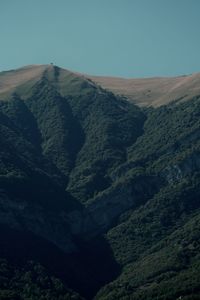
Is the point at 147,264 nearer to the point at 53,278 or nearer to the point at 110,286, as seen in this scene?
the point at 110,286

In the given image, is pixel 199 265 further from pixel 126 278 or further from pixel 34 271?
pixel 34 271

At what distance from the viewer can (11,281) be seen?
191 metres

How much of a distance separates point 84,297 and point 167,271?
21355 mm

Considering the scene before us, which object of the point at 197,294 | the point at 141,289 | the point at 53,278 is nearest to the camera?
the point at 197,294

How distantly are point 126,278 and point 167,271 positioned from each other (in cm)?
1079

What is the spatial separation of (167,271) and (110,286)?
1461 centimetres

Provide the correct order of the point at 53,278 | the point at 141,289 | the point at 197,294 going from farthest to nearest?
the point at 53,278
the point at 141,289
the point at 197,294

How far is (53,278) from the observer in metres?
197

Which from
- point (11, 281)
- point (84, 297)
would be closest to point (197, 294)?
point (84, 297)

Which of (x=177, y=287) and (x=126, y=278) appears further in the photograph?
(x=126, y=278)

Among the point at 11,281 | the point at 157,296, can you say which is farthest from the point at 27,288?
the point at 157,296

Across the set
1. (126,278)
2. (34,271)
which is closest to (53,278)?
(34,271)

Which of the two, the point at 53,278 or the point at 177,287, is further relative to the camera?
the point at 53,278

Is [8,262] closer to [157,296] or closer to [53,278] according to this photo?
[53,278]
